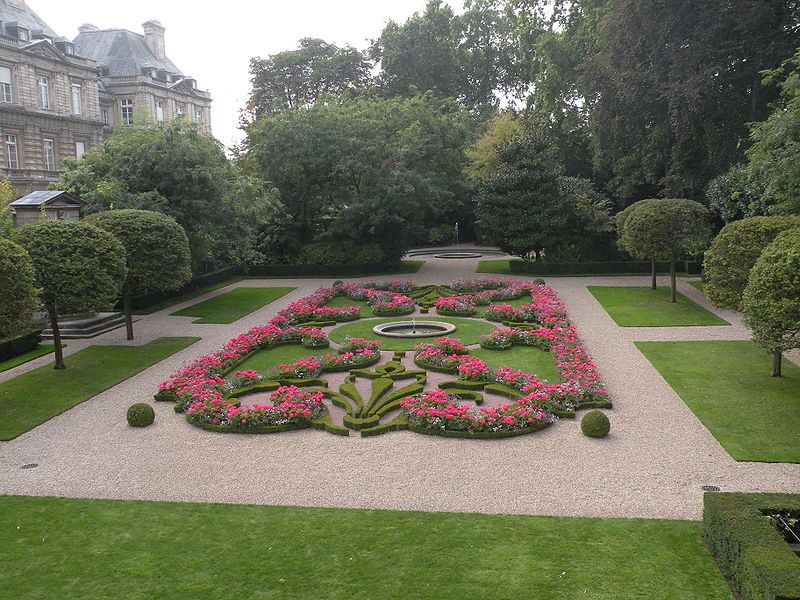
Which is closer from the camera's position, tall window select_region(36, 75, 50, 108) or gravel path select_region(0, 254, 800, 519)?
gravel path select_region(0, 254, 800, 519)

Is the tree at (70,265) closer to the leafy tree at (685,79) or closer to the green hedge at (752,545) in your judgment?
the green hedge at (752,545)

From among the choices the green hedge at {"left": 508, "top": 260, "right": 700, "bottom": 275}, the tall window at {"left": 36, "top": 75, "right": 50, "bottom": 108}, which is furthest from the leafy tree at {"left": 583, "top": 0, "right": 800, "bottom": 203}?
the tall window at {"left": 36, "top": 75, "right": 50, "bottom": 108}

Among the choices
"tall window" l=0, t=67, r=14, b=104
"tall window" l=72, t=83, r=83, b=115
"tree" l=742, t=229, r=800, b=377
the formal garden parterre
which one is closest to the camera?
"tree" l=742, t=229, r=800, b=377

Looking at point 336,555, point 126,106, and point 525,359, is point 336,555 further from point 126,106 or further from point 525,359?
point 126,106

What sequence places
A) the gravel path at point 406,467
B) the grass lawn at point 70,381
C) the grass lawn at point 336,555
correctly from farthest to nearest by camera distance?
1. the grass lawn at point 70,381
2. the gravel path at point 406,467
3. the grass lawn at point 336,555

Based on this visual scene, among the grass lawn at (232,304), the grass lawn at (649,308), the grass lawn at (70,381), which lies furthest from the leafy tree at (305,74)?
the grass lawn at (70,381)

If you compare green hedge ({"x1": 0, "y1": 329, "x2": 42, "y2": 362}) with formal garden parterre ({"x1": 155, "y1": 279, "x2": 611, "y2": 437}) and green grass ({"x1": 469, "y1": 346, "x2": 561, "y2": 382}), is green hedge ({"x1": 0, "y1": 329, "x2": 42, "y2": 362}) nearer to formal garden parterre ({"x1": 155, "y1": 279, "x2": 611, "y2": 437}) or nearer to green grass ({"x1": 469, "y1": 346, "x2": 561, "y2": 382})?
formal garden parterre ({"x1": 155, "y1": 279, "x2": 611, "y2": 437})

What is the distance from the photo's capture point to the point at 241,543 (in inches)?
397

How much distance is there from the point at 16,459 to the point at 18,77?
163 ft

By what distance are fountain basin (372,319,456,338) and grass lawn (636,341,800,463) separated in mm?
6574

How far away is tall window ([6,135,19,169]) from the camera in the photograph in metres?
52.8

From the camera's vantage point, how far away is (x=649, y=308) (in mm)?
27766

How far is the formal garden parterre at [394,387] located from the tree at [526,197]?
13614mm

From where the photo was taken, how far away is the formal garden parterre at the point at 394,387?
14875 mm
